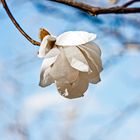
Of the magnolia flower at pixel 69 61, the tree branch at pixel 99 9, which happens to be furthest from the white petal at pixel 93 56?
the tree branch at pixel 99 9

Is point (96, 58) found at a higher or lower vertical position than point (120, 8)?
lower

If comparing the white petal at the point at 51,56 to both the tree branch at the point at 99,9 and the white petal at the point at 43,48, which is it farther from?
the tree branch at the point at 99,9

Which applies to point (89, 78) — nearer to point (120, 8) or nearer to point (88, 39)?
point (88, 39)

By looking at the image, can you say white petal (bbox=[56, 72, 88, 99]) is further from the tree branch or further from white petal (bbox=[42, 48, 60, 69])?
the tree branch

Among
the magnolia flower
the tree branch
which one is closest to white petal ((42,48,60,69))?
the magnolia flower

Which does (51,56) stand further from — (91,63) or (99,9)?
(99,9)

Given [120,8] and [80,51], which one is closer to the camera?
[120,8]

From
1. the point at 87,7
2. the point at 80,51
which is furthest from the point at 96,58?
the point at 87,7
